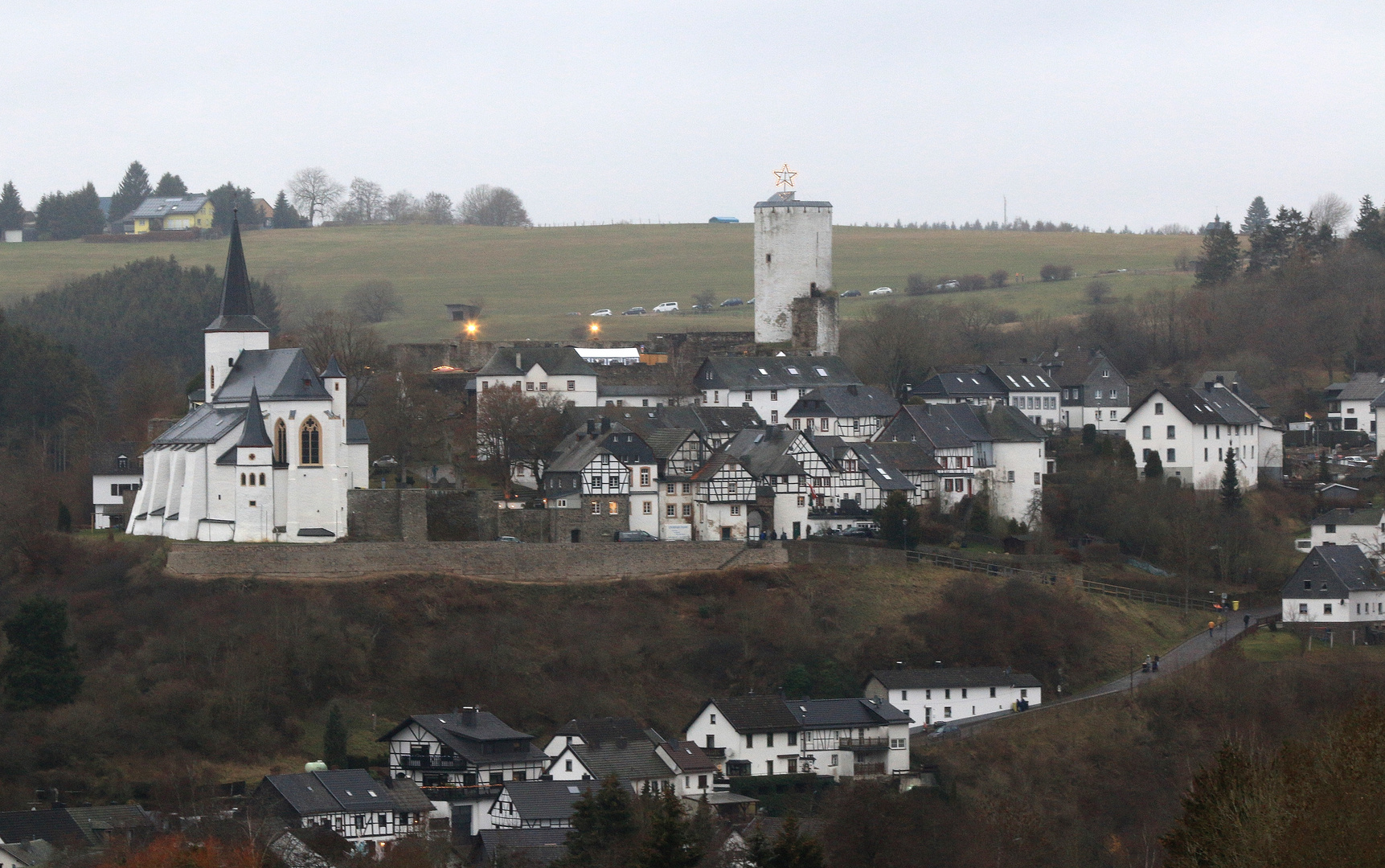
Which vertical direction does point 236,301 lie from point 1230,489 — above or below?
above

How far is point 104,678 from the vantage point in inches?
2189

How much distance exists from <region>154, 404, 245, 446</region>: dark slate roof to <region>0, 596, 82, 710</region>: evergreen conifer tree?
34.6ft

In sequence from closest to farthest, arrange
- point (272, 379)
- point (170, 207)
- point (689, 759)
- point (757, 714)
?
point (689, 759) < point (757, 714) < point (272, 379) < point (170, 207)

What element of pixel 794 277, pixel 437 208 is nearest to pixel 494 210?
pixel 437 208

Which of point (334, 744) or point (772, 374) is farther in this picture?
point (772, 374)

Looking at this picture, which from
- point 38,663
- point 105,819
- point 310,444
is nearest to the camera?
point 105,819

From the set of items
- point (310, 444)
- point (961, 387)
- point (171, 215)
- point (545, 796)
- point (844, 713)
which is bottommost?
point (545, 796)

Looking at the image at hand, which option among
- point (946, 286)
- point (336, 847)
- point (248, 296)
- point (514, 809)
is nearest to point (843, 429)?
point (248, 296)

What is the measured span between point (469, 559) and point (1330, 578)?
25282mm

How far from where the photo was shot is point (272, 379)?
65375 millimetres

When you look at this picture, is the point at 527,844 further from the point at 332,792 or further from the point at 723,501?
the point at 723,501

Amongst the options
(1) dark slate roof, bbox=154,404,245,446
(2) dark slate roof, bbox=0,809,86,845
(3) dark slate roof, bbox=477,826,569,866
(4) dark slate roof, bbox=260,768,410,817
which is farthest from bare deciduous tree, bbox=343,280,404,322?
(2) dark slate roof, bbox=0,809,86,845

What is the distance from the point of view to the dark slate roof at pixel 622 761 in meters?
53.9

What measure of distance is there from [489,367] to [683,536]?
12.4 meters
